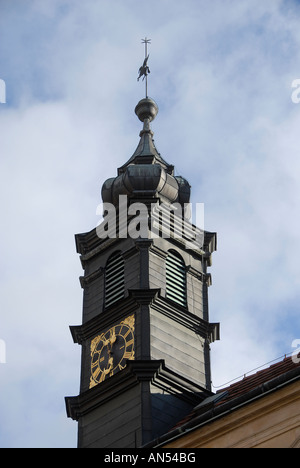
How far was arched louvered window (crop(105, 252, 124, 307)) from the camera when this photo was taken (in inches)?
1144

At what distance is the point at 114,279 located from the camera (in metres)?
29.6

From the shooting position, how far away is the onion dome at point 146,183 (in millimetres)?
31734

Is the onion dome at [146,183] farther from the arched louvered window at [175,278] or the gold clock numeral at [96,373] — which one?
the gold clock numeral at [96,373]

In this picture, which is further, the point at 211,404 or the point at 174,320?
the point at 174,320

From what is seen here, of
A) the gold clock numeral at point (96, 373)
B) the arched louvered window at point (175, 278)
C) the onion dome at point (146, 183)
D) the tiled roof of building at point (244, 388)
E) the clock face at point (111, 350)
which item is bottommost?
the tiled roof of building at point (244, 388)

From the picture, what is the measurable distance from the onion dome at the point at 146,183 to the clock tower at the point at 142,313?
34 millimetres

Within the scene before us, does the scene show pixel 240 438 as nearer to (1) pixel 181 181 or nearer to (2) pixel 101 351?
(2) pixel 101 351

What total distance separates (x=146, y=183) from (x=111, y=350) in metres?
6.27

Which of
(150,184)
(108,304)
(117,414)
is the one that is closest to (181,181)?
(150,184)

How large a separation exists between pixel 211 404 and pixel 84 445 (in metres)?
4.11

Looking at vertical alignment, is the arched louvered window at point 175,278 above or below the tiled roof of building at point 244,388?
above

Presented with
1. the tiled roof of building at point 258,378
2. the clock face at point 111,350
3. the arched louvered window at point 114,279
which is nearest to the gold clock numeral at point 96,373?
the clock face at point 111,350
